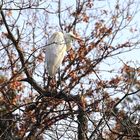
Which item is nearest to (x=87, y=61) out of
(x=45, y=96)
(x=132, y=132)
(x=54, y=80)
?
(x=54, y=80)

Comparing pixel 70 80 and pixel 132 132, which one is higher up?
pixel 70 80

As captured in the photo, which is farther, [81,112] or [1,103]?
[1,103]

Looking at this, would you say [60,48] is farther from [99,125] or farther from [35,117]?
[99,125]

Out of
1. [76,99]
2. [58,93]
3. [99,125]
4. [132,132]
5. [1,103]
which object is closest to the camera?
[132,132]

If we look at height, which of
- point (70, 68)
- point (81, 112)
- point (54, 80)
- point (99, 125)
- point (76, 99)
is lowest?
point (99, 125)

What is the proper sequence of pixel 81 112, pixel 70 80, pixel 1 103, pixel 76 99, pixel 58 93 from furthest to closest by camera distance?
pixel 70 80 → pixel 1 103 → pixel 58 93 → pixel 76 99 → pixel 81 112

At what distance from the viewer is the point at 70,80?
8031 millimetres

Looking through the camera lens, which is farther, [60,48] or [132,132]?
[60,48]

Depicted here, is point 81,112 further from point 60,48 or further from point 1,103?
point 1,103

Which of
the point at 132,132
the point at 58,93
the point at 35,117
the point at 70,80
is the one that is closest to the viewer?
the point at 132,132

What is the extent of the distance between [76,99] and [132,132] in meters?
1.69

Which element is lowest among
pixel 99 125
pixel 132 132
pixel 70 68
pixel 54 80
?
pixel 132 132

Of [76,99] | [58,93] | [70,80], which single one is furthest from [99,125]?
[70,80]

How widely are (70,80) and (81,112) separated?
3.80 meters
